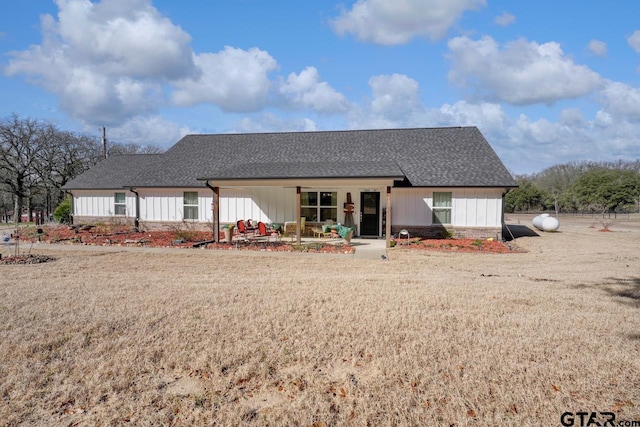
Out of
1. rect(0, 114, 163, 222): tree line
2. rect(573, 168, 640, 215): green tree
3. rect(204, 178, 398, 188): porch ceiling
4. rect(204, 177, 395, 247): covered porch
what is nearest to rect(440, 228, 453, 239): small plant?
rect(204, 177, 395, 247): covered porch

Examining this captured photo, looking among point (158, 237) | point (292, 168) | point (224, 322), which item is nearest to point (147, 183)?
point (158, 237)

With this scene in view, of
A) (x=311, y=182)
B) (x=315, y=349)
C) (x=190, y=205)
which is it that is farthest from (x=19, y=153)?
(x=315, y=349)

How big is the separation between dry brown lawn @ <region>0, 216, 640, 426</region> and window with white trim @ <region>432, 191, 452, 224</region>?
7.92 m

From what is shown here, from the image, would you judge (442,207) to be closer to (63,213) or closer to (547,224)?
(547,224)

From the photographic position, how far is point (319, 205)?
60.0 feet

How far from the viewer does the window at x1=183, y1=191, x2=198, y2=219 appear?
19.0 metres

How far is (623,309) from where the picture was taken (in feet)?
20.9

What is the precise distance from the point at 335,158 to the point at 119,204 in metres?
12.2

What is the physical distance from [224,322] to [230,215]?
44.5ft

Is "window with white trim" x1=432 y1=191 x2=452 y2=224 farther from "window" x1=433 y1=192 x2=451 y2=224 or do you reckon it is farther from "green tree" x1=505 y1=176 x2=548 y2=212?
"green tree" x1=505 y1=176 x2=548 y2=212

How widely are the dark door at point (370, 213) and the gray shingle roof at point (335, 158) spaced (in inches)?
62.2

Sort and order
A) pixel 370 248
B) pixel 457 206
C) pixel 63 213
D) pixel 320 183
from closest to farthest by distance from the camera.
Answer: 1. pixel 370 248
2. pixel 320 183
3. pixel 457 206
4. pixel 63 213

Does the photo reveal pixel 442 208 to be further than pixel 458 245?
Yes

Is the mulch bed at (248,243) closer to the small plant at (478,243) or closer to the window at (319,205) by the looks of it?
the small plant at (478,243)
